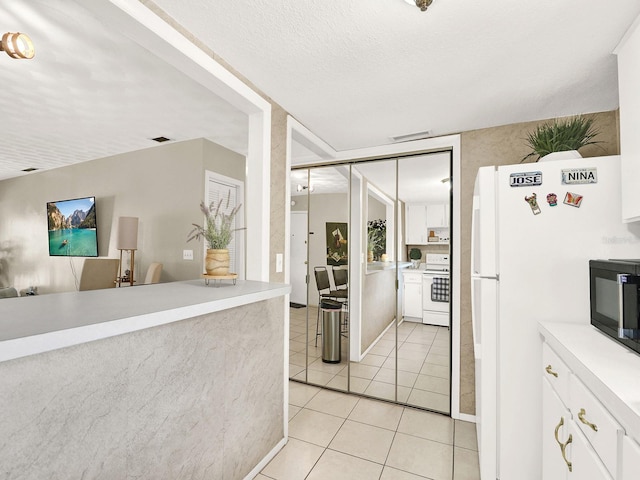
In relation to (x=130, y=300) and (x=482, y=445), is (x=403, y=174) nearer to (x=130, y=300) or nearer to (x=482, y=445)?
(x=482, y=445)

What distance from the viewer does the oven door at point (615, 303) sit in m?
1.12

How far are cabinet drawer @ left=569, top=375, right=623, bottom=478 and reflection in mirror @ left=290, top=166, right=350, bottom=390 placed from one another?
6.86 feet

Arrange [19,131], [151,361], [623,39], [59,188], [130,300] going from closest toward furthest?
→ [130,300] < [151,361] < [623,39] < [19,131] < [59,188]

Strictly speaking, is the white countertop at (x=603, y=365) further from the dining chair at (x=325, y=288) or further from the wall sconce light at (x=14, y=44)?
the wall sconce light at (x=14, y=44)

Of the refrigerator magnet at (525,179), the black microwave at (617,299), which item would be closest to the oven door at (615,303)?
the black microwave at (617,299)

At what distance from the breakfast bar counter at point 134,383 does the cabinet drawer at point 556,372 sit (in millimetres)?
1230

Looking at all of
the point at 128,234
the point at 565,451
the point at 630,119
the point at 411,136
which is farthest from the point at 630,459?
the point at 128,234

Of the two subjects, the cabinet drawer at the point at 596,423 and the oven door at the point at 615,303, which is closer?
the cabinet drawer at the point at 596,423

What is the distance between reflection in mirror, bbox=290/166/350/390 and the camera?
3.08 metres

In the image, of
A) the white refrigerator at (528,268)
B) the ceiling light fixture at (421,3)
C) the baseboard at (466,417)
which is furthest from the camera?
the baseboard at (466,417)

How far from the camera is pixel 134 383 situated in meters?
1.19

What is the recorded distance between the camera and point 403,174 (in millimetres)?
2852

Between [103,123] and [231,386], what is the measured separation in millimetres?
2977

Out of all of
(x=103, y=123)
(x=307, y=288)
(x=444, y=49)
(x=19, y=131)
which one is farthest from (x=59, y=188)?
(x=444, y=49)
